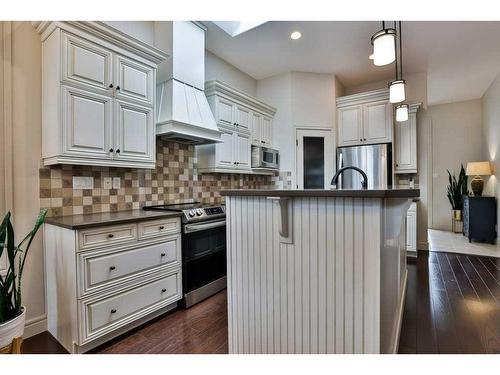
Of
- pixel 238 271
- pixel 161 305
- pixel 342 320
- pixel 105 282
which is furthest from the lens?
pixel 161 305

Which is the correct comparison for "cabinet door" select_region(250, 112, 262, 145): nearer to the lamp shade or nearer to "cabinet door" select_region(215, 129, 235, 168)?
"cabinet door" select_region(215, 129, 235, 168)

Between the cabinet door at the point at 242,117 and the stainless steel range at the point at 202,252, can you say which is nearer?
the stainless steel range at the point at 202,252

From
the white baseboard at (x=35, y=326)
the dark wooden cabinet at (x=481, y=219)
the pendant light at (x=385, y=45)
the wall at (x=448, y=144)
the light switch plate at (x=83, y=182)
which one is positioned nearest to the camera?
the pendant light at (x=385, y=45)

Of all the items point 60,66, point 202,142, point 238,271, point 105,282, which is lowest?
point 105,282

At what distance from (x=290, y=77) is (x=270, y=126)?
855 mm

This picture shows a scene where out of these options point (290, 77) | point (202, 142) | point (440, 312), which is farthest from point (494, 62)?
point (202, 142)

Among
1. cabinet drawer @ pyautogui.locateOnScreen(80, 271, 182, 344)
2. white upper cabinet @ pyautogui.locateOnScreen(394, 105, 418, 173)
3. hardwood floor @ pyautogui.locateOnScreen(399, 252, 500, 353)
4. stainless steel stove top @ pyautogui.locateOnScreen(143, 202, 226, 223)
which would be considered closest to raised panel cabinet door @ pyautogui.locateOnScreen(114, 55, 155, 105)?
stainless steel stove top @ pyautogui.locateOnScreen(143, 202, 226, 223)

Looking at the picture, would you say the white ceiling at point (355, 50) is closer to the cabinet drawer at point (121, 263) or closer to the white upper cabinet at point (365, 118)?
the white upper cabinet at point (365, 118)

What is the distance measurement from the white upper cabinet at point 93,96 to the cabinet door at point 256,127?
1.81 meters

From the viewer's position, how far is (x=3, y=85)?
189cm

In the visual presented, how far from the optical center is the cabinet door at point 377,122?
414 cm

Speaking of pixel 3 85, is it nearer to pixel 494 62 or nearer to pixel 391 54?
pixel 391 54

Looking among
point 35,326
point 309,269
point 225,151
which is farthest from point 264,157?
point 35,326

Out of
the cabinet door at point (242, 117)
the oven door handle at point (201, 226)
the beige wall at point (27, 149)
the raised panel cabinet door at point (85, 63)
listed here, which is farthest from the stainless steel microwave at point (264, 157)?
the beige wall at point (27, 149)
